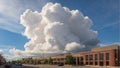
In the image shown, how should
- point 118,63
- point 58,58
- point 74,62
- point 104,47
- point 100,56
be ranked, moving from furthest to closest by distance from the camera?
point 58,58 → point 74,62 → point 104,47 → point 100,56 → point 118,63

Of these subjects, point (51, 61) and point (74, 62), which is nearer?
point (74, 62)

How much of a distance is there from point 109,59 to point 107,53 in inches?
141

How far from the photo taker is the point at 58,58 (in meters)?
186

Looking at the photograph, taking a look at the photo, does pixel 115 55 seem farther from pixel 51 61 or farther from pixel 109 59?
pixel 51 61

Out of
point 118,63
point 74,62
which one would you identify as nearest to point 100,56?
point 118,63

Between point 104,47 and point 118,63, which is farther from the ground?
point 104,47

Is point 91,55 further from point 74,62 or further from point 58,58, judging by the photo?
point 58,58

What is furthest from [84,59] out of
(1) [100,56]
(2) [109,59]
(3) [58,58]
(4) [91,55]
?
(3) [58,58]

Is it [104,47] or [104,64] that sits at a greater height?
[104,47]

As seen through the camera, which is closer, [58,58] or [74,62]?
[74,62]

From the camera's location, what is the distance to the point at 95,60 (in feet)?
420

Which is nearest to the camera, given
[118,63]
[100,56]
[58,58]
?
[118,63]

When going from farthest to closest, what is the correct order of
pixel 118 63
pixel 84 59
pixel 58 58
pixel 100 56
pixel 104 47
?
pixel 58 58, pixel 84 59, pixel 104 47, pixel 100 56, pixel 118 63

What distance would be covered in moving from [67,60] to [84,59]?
1340 centimetres
